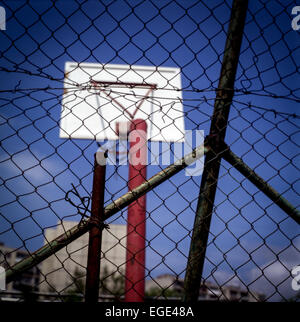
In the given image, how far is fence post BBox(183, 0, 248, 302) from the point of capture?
1.06 metres

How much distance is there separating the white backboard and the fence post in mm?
172

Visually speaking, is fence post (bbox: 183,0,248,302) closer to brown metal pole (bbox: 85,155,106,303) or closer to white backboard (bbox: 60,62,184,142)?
white backboard (bbox: 60,62,184,142)

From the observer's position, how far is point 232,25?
1.17 m

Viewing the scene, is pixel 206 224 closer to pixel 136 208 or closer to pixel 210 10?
pixel 210 10

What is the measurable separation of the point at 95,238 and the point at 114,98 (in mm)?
674

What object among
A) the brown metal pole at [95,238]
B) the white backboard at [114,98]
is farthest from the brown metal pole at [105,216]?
the white backboard at [114,98]

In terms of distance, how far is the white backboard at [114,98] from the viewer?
112cm

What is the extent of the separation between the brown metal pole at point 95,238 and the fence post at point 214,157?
1.22 ft

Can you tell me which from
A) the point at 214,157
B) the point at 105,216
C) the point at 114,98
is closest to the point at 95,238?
the point at 105,216

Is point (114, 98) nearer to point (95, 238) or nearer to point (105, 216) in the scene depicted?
point (105, 216)

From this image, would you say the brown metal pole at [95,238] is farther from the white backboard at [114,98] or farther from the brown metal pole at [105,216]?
the white backboard at [114,98]

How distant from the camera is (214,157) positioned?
3.65ft

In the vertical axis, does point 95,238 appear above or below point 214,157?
below
